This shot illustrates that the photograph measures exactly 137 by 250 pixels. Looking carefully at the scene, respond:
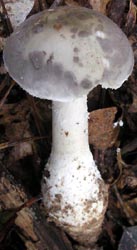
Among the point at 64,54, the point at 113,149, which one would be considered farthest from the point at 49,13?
the point at 113,149

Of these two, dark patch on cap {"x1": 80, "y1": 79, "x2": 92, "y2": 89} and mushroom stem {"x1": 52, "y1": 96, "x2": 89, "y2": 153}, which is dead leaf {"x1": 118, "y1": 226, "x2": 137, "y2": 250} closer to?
mushroom stem {"x1": 52, "y1": 96, "x2": 89, "y2": 153}

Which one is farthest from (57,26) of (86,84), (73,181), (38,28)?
(73,181)

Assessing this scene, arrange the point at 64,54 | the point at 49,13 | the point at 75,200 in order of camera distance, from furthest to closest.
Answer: the point at 75,200
the point at 49,13
the point at 64,54

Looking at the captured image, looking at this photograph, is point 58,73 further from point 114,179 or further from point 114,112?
point 114,179

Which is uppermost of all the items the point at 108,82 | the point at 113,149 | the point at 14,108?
the point at 108,82

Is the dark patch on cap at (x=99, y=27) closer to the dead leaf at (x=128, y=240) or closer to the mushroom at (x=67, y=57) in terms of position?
the mushroom at (x=67, y=57)

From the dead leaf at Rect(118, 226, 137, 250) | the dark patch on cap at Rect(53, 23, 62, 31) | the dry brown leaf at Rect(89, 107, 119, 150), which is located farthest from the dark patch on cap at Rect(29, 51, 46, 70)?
the dead leaf at Rect(118, 226, 137, 250)
